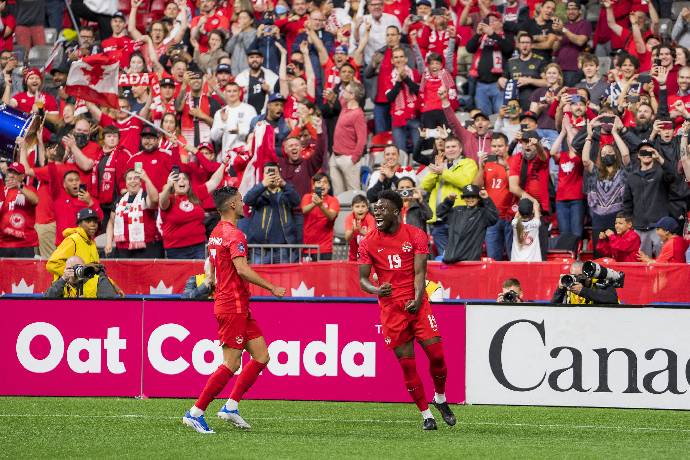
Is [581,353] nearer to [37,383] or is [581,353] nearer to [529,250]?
[529,250]

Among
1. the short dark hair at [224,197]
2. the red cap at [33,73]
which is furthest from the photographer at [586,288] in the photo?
the red cap at [33,73]

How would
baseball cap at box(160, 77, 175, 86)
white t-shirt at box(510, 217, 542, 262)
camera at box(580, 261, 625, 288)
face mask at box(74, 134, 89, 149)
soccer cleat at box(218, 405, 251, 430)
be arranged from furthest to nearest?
baseball cap at box(160, 77, 175, 86)
face mask at box(74, 134, 89, 149)
white t-shirt at box(510, 217, 542, 262)
camera at box(580, 261, 625, 288)
soccer cleat at box(218, 405, 251, 430)

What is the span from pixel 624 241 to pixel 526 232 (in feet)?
4.39

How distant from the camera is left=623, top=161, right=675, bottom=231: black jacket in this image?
58.8ft

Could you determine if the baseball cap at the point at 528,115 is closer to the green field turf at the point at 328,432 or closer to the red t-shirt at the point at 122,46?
A: the green field turf at the point at 328,432

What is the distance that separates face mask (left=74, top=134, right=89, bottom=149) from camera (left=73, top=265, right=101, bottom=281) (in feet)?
20.0

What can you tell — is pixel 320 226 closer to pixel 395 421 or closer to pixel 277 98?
pixel 277 98

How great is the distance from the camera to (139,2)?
25.2 m

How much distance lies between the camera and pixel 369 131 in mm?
23062

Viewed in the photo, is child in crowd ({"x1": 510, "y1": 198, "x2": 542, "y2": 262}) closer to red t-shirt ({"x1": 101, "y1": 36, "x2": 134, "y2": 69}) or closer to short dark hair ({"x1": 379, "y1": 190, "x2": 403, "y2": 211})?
short dark hair ({"x1": 379, "y1": 190, "x2": 403, "y2": 211})

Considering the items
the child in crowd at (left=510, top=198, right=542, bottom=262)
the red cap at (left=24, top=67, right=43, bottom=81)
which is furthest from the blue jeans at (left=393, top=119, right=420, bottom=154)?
the red cap at (left=24, top=67, right=43, bottom=81)

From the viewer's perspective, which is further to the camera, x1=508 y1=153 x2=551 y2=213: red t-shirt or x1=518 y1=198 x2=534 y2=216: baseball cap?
x1=508 y1=153 x2=551 y2=213: red t-shirt

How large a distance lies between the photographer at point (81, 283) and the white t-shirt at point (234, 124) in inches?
212

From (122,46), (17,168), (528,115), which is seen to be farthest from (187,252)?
(122,46)
